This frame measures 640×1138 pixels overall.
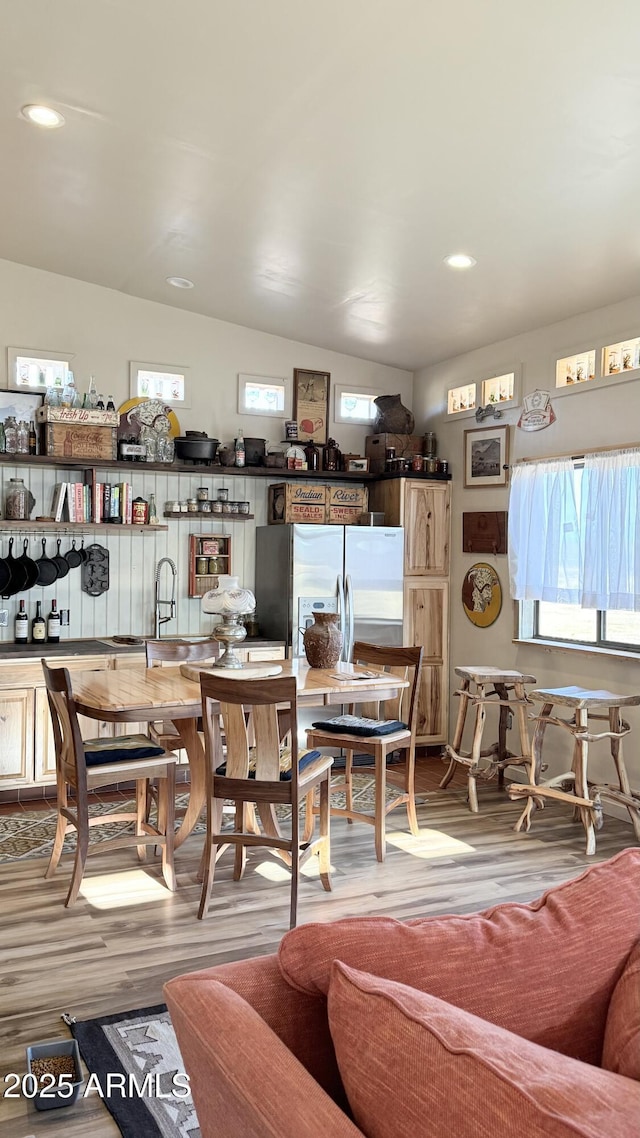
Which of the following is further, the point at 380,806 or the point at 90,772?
the point at 380,806

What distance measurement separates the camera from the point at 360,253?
4691 mm

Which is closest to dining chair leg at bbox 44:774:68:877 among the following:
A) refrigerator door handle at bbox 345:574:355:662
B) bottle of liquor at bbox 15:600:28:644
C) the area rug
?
the area rug

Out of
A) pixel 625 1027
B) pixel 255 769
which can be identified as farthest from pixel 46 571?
pixel 625 1027

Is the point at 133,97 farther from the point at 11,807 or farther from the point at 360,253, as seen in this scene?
the point at 11,807

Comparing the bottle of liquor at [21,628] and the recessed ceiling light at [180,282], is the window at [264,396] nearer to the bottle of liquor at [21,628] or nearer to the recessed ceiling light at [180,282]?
the recessed ceiling light at [180,282]

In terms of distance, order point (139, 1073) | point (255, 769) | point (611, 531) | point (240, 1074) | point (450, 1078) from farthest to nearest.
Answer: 1. point (611, 531)
2. point (255, 769)
3. point (139, 1073)
4. point (240, 1074)
5. point (450, 1078)

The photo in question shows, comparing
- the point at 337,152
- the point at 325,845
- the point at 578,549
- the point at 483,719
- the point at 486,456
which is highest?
the point at 337,152

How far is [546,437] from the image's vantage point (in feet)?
17.8

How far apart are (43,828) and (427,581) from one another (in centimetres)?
314

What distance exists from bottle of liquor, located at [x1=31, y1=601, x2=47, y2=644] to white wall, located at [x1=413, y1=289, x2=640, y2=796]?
113 inches

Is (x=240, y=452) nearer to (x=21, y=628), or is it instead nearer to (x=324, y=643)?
(x=21, y=628)

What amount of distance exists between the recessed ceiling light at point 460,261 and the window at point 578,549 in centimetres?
129

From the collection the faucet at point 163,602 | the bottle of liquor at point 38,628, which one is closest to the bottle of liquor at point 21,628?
the bottle of liquor at point 38,628

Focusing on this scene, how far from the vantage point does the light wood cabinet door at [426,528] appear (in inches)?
248
